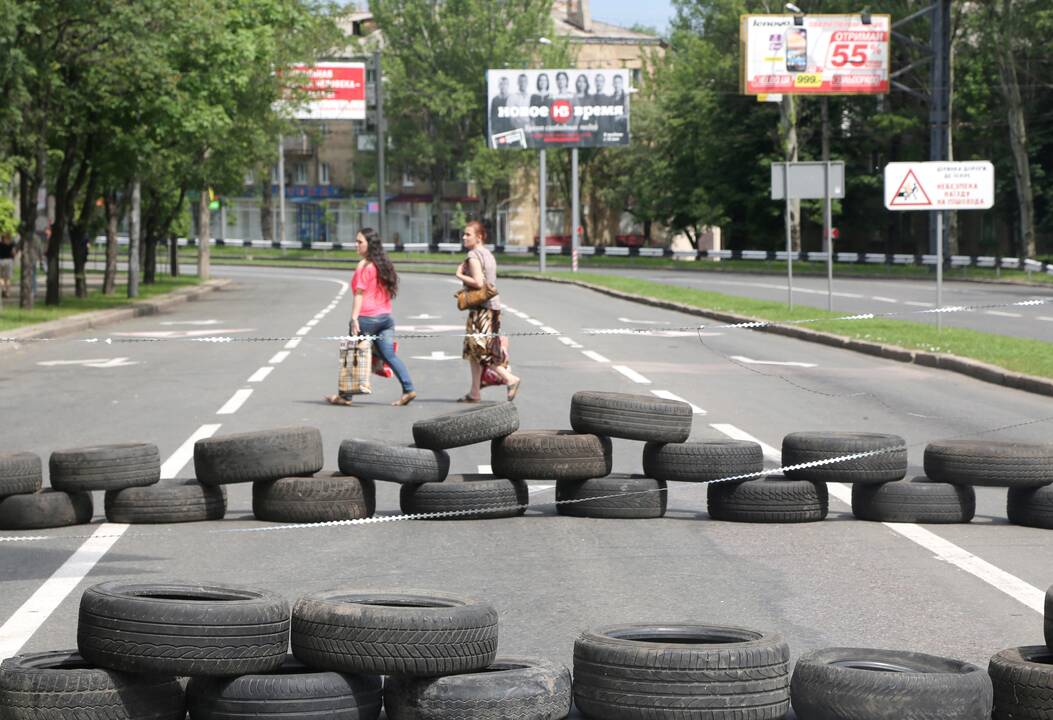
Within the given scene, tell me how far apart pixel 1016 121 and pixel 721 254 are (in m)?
17.5

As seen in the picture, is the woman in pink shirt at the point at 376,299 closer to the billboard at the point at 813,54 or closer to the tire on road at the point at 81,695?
the tire on road at the point at 81,695

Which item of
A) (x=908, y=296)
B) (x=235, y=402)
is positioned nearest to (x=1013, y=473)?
(x=235, y=402)

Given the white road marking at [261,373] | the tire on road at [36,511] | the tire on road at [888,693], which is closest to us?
the tire on road at [888,693]

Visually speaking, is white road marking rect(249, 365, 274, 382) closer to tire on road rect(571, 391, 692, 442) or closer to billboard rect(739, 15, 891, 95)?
tire on road rect(571, 391, 692, 442)

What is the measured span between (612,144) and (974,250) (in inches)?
839

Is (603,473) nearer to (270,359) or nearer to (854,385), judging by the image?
(854,385)

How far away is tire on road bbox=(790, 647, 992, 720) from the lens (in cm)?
504

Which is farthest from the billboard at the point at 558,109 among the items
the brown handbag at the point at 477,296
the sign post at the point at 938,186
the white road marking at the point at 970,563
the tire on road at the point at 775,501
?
the tire on road at the point at 775,501

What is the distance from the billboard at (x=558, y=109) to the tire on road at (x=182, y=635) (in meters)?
57.3

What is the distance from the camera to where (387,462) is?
9258mm

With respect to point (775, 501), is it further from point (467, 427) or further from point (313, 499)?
point (313, 499)

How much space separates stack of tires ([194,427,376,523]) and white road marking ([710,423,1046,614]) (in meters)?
2.98

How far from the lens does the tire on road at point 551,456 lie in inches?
370

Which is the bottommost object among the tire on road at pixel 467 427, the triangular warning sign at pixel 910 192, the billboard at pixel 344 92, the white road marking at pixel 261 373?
the white road marking at pixel 261 373
